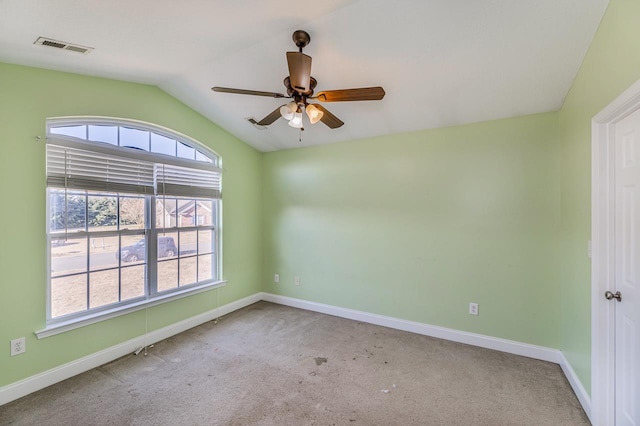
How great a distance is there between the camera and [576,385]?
6.98 feet

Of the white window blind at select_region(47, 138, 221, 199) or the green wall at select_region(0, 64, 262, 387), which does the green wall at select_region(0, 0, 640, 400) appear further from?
the white window blind at select_region(47, 138, 221, 199)

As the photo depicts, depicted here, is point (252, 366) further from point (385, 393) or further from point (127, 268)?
point (127, 268)

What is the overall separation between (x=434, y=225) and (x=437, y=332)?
121 cm

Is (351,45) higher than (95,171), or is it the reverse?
(351,45)

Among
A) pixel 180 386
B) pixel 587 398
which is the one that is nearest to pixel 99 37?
pixel 180 386

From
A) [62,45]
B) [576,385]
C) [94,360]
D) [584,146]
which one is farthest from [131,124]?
[576,385]

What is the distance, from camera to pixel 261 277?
14.6 ft

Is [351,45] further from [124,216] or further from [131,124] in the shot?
[124,216]

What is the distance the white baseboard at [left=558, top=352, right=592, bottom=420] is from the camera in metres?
1.93

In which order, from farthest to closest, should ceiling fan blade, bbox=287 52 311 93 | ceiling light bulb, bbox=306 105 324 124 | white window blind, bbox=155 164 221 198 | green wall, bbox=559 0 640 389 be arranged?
white window blind, bbox=155 164 221 198
ceiling light bulb, bbox=306 105 324 124
ceiling fan blade, bbox=287 52 311 93
green wall, bbox=559 0 640 389

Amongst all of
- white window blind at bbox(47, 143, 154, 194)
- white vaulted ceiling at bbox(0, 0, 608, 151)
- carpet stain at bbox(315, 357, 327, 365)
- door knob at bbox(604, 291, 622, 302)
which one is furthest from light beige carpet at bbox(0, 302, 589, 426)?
white vaulted ceiling at bbox(0, 0, 608, 151)

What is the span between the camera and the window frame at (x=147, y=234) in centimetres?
233

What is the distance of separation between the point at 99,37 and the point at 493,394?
396cm

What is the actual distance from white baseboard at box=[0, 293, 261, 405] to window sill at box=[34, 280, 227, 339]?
30 centimetres
